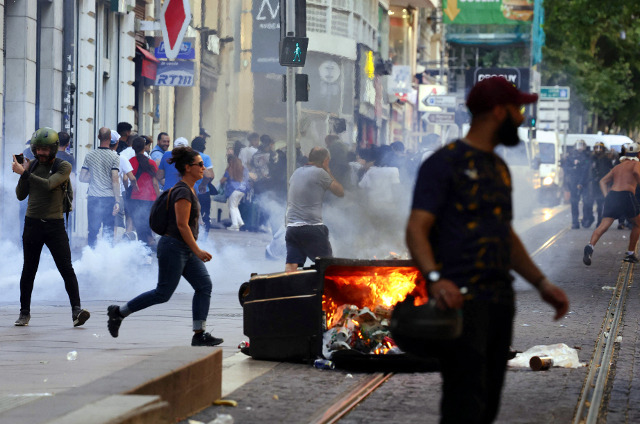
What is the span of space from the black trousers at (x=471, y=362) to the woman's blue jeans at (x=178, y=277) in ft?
16.6

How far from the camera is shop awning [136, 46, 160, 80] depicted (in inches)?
1075

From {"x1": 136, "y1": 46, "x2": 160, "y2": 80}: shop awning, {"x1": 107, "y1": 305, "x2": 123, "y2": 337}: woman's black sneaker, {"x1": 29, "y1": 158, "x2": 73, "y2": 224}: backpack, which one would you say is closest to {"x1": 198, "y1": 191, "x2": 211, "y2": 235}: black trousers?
{"x1": 136, "y1": 46, "x2": 160, "y2": 80}: shop awning

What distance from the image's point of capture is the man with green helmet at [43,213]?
1142 centimetres

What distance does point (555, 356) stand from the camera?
31.5ft

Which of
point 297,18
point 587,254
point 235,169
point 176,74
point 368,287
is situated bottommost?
point 587,254

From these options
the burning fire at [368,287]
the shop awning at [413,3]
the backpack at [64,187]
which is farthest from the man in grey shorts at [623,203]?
the shop awning at [413,3]

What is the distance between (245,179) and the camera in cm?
2650

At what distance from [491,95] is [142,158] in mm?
13923

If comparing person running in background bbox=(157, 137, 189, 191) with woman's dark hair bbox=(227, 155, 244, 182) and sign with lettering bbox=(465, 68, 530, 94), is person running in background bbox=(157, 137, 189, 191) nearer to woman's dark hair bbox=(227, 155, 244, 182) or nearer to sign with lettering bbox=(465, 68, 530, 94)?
woman's dark hair bbox=(227, 155, 244, 182)

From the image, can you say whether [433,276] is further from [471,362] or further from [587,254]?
[587,254]

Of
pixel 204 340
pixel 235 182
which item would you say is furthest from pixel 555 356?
pixel 235 182

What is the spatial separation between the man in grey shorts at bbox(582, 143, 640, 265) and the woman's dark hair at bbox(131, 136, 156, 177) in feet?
19.4

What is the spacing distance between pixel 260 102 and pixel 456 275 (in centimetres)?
3156

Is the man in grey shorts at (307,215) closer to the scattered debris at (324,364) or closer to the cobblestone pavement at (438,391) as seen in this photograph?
the cobblestone pavement at (438,391)
